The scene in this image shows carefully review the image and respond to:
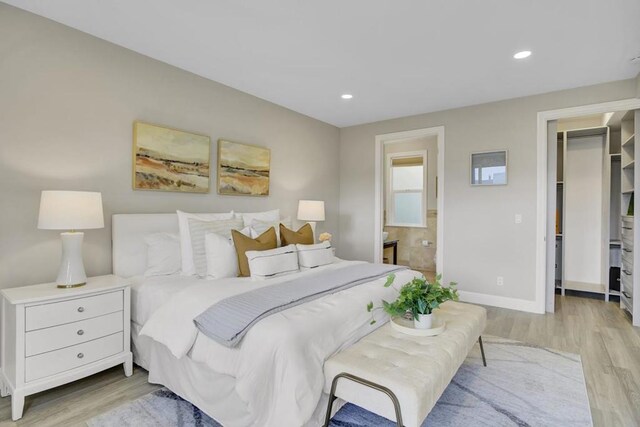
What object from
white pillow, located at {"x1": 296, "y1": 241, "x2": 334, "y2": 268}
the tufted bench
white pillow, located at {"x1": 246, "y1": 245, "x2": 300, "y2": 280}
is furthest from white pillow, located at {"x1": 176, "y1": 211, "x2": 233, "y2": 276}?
the tufted bench

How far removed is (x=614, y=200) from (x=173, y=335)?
5769 millimetres

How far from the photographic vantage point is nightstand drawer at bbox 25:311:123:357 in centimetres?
201

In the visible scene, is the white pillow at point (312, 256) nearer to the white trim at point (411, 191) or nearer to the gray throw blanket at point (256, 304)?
the gray throw blanket at point (256, 304)

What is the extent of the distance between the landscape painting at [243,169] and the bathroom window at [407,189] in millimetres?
3638

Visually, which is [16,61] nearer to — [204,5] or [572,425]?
[204,5]

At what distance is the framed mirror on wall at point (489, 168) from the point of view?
4.23 metres

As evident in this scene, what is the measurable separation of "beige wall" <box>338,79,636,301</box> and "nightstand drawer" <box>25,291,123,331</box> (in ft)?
12.8

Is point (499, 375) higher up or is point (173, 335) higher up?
point (173, 335)

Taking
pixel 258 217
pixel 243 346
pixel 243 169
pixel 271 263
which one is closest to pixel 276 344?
pixel 243 346

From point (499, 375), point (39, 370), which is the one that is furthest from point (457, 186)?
point (39, 370)

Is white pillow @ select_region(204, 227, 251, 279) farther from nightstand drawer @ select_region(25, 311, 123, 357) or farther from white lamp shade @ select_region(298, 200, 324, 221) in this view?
white lamp shade @ select_region(298, 200, 324, 221)

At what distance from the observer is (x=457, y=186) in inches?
180

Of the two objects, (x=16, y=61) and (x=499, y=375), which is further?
(x=499, y=375)

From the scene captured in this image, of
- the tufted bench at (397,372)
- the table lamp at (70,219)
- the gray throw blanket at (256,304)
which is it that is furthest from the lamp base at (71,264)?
the tufted bench at (397,372)
